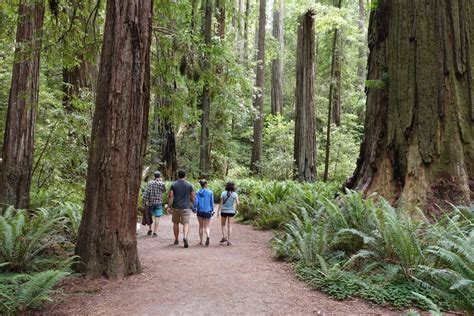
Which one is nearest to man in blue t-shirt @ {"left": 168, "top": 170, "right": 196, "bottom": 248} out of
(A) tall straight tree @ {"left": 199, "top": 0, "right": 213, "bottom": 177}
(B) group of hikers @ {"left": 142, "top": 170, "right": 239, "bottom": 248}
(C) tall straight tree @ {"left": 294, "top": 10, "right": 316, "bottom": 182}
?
(B) group of hikers @ {"left": 142, "top": 170, "right": 239, "bottom": 248}

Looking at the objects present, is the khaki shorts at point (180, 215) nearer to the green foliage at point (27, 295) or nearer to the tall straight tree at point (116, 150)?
the tall straight tree at point (116, 150)

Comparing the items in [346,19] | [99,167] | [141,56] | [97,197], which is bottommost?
[97,197]

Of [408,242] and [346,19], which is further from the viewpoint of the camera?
[346,19]

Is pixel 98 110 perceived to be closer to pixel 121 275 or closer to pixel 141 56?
pixel 141 56

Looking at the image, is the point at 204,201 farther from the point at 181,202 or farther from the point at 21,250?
the point at 21,250

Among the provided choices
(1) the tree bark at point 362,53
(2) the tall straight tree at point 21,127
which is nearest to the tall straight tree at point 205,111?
(2) the tall straight tree at point 21,127

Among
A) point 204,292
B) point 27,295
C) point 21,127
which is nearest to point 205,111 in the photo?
point 21,127

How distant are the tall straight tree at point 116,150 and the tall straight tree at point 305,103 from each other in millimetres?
11361

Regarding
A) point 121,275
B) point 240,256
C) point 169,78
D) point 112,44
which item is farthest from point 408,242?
point 169,78

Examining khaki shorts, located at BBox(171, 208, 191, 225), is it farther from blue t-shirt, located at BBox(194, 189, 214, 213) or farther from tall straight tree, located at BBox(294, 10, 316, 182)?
tall straight tree, located at BBox(294, 10, 316, 182)

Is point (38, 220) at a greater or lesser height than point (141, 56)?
lesser

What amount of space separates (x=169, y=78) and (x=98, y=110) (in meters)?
2.67

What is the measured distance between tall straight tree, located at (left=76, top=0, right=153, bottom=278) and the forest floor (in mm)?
373

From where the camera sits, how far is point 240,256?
7258 mm
